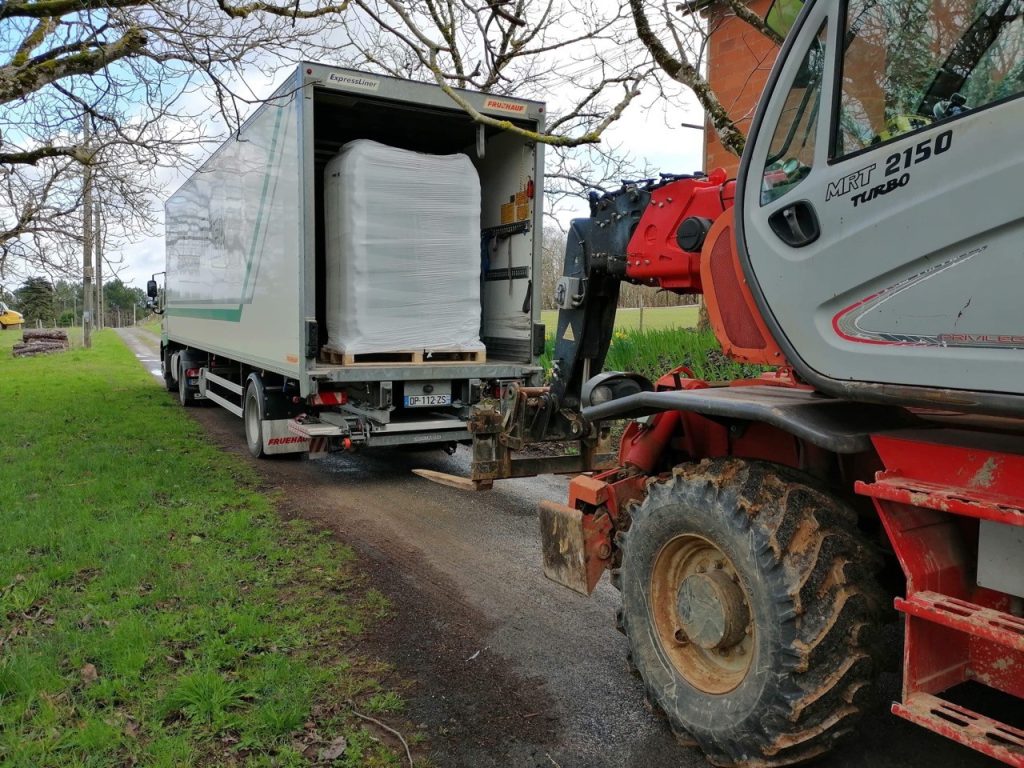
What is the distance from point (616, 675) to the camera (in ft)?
11.9

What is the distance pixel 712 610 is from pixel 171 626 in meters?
2.79

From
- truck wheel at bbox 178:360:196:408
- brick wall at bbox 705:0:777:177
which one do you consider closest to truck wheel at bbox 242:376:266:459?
truck wheel at bbox 178:360:196:408

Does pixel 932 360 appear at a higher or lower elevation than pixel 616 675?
higher

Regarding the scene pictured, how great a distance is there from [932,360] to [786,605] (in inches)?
34.8

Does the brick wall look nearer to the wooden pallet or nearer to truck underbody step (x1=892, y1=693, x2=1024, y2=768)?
the wooden pallet

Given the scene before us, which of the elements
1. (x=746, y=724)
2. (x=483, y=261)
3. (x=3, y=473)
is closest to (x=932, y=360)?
(x=746, y=724)

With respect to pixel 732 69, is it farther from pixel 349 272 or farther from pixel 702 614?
pixel 702 614

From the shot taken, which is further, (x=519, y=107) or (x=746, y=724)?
(x=519, y=107)

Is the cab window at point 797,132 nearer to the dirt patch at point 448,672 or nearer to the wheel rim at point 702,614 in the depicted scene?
the wheel rim at point 702,614

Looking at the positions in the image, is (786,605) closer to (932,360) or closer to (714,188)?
(932,360)

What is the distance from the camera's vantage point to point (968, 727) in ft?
6.82

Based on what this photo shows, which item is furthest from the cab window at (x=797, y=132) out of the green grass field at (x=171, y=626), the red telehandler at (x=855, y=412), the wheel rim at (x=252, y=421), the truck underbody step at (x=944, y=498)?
the wheel rim at (x=252, y=421)

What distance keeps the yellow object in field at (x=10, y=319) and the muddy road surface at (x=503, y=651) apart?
5265 cm

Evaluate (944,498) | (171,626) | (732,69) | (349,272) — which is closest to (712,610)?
(944,498)
